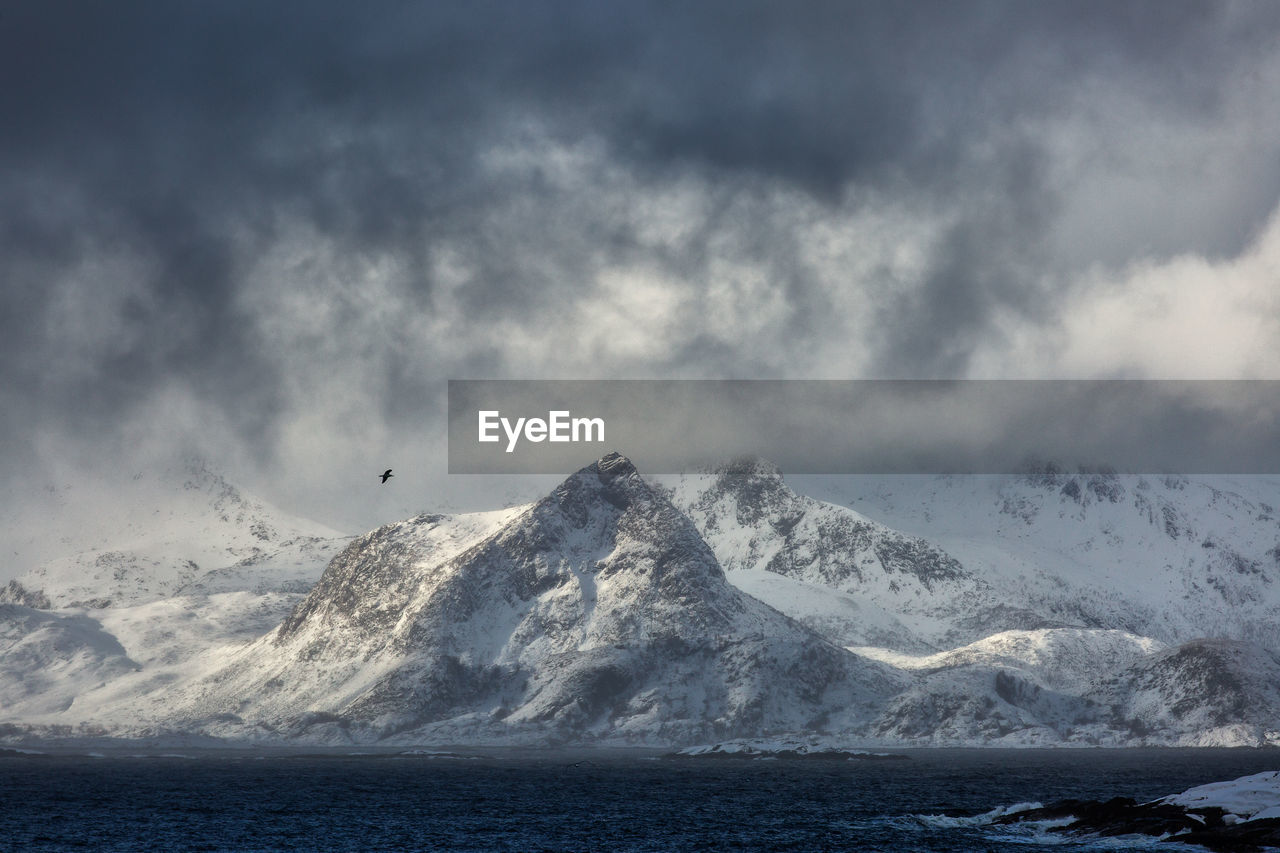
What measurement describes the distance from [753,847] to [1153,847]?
47606mm

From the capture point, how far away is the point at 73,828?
198m

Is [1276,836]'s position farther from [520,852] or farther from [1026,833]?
[520,852]

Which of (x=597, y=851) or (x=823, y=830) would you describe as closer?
(x=597, y=851)

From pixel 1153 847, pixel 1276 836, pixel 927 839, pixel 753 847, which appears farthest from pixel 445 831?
pixel 1276 836

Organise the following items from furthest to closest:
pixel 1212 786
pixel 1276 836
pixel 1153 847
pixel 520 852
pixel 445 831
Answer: pixel 445 831 < pixel 1212 786 < pixel 520 852 < pixel 1153 847 < pixel 1276 836

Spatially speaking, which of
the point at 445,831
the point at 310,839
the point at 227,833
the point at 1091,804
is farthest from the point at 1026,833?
the point at 227,833

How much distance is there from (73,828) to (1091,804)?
140795 mm

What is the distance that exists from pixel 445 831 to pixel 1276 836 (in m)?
107

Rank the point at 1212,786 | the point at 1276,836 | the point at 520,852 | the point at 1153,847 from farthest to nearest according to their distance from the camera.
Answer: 1. the point at 1212,786
2. the point at 520,852
3. the point at 1153,847
4. the point at 1276,836

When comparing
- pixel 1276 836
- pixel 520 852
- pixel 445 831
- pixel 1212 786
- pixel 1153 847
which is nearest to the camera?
pixel 1276 836

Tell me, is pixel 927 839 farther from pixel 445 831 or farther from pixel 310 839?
pixel 310 839

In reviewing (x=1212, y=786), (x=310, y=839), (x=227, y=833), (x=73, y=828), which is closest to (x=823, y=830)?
(x=1212, y=786)

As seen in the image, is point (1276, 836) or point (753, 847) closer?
point (1276, 836)

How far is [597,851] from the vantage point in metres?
174
